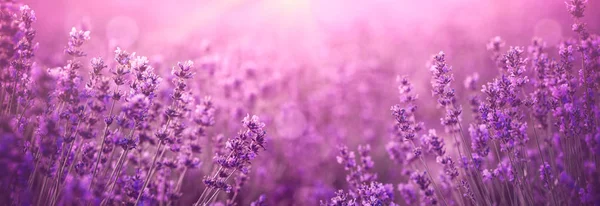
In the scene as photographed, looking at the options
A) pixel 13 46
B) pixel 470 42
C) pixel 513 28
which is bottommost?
A: pixel 13 46

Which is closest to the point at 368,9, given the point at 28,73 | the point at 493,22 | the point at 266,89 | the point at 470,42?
the point at 493,22

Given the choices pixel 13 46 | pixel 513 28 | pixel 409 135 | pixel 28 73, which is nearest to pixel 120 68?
pixel 13 46

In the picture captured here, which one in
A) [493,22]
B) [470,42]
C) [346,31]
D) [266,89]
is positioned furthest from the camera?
[346,31]

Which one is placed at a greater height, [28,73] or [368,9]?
[368,9]

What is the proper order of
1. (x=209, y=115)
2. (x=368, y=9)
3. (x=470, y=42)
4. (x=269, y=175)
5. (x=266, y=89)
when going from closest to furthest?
(x=209, y=115), (x=269, y=175), (x=266, y=89), (x=470, y=42), (x=368, y=9)

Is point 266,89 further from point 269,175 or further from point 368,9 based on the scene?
point 368,9

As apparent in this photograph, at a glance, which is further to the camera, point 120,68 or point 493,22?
point 493,22
